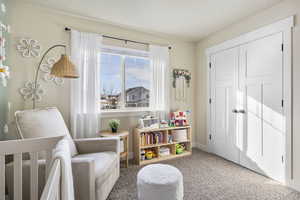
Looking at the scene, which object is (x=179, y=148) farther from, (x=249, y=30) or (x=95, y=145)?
(x=249, y=30)

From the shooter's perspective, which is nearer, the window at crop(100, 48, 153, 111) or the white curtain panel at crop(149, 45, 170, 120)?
the window at crop(100, 48, 153, 111)

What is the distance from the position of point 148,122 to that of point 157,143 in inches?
16.9

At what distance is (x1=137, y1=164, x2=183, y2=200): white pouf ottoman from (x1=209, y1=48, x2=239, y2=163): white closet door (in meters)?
1.72

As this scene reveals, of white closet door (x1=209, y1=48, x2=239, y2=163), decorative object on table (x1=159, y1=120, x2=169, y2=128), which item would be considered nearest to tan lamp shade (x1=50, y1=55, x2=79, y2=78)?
decorative object on table (x1=159, y1=120, x2=169, y2=128)

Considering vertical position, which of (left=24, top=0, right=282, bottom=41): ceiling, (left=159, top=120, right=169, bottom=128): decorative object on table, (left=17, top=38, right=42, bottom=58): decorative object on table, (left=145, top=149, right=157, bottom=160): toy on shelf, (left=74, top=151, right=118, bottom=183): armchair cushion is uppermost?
(left=24, top=0, right=282, bottom=41): ceiling

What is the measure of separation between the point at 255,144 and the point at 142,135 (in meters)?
1.80

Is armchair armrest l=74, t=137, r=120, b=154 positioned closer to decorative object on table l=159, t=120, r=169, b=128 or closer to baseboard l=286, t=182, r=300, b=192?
decorative object on table l=159, t=120, r=169, b=128

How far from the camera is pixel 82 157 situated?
5.66ft

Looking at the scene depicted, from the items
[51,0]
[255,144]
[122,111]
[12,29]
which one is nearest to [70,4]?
[51,0]

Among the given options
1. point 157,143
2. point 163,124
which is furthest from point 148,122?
point 157,143

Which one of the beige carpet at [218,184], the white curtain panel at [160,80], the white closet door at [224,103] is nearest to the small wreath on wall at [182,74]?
the white curtain panel at [160,80]

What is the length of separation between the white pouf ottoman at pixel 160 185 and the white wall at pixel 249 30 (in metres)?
1.62

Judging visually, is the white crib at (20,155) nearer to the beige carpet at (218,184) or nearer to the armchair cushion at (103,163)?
the armchair cushion at (103,163)

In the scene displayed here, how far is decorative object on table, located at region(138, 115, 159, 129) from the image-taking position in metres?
2.63
